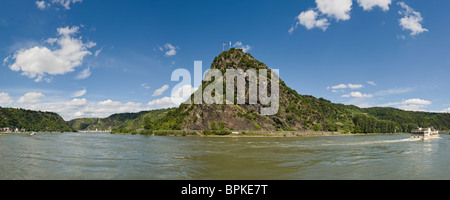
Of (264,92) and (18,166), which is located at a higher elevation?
(264,92)

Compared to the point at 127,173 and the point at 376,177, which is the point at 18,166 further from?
the point at 376,177

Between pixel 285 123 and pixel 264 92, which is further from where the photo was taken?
pixel 264 92

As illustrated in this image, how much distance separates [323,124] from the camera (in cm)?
19125
